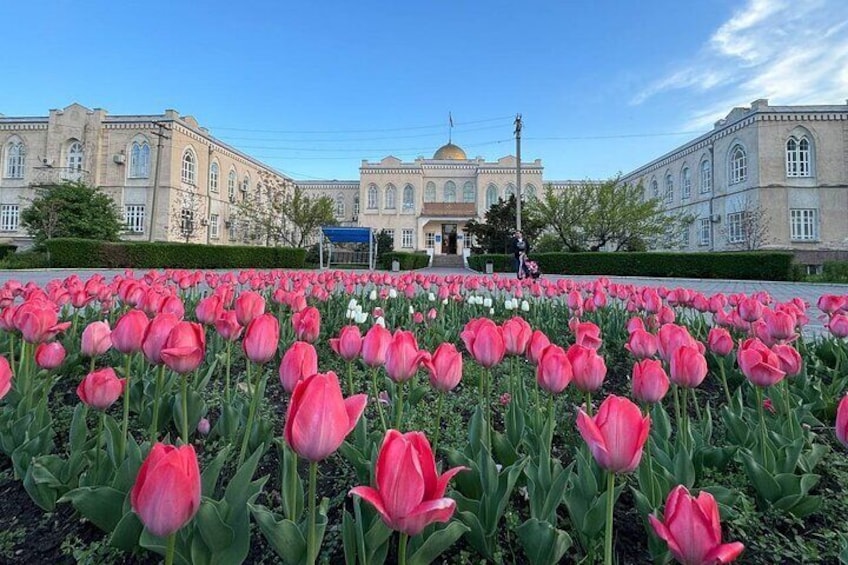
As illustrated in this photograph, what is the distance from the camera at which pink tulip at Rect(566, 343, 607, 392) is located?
126cm

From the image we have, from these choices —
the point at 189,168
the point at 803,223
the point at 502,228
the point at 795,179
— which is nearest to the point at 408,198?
the point at 502,228

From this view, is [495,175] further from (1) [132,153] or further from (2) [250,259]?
(1) [132,153]

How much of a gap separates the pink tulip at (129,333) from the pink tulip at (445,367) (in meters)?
0.90

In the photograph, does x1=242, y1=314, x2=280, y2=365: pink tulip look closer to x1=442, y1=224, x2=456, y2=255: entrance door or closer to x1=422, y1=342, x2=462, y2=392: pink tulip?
x1=422, y1=342, x2=462, y2=392: pink tulip

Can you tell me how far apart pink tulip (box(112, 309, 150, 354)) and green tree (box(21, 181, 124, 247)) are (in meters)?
26.8

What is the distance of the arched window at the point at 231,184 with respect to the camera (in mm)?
36844

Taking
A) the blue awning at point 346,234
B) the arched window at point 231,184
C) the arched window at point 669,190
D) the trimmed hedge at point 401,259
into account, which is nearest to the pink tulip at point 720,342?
the blue awning at point 346,234

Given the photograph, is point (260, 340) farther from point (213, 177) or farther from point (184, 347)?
point (213, 177)

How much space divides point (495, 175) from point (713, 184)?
670 inches

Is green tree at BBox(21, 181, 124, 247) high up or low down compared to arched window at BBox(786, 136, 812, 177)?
down

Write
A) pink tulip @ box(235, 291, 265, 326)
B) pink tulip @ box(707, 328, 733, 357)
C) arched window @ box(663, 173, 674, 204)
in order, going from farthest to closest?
arched window @ box(663, 173, 674, 204) → pink tulip @ box(235, 291, 265, 326) → pink tulip @ box(707, 328, 733, 357)

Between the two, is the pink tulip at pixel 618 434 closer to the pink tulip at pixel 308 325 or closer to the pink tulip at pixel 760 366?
the pink tulip at pixel 760 366

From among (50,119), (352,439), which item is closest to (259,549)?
(352,439)

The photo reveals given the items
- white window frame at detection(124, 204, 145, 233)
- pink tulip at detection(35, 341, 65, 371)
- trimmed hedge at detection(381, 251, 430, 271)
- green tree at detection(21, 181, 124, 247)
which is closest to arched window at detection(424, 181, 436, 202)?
trimmed hedge at detection(381, 251, 430, 271)
